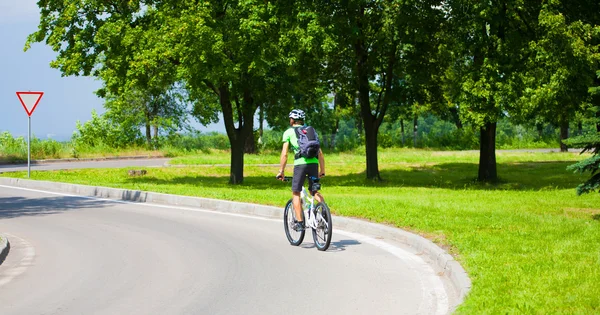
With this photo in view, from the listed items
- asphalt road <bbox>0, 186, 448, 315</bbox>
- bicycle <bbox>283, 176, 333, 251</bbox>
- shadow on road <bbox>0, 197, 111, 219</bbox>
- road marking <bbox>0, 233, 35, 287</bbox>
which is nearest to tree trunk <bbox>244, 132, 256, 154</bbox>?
shadow on road <bbox>0, 197, 111, 219</bbox>

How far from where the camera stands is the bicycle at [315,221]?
10.9m

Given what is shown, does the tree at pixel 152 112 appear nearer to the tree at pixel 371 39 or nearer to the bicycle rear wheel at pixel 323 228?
the tree at pixel 371 39

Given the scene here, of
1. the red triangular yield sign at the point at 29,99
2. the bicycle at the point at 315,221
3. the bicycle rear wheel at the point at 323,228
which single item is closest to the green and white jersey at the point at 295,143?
the bicycle at the point at 315,221

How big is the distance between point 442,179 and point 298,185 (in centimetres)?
2191

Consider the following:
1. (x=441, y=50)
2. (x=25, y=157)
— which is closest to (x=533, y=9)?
(x=441, y=50)

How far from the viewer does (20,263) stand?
1041cm

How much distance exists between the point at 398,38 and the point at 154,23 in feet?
27.7

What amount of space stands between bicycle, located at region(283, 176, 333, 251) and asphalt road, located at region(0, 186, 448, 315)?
0.21 m

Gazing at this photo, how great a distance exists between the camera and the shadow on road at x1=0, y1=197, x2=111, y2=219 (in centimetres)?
1688

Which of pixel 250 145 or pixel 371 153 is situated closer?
pixel 371 153

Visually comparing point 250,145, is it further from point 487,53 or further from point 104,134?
point 487,53

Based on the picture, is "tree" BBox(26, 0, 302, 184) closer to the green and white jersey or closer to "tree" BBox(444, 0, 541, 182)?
"tree" BBox(444, 0, 541, 182)

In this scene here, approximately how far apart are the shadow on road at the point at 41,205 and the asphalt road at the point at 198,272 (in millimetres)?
1895

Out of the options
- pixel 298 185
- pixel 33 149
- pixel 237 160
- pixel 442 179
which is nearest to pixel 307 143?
pixel 298 185
